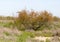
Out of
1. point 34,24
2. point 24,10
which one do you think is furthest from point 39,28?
point 24,10

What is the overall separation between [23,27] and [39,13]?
175 inches

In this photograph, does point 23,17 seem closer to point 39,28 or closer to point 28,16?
point 28,16

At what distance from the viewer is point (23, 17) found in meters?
47.5

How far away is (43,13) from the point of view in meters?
48.0

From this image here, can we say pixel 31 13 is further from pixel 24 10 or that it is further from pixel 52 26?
pixel 52 26

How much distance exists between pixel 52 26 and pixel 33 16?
415cm

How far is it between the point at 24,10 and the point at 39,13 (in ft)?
10.0

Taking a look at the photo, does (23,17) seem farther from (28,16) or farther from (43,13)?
(43,13)

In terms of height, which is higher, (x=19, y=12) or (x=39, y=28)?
(x=19, y=12)

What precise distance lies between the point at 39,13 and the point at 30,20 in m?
2.37

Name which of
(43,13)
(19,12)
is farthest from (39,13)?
(19,12)

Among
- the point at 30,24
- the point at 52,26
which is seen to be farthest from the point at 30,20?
the point at 52,26

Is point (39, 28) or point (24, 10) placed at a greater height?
point (24, 10)

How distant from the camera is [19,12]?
46.9m
